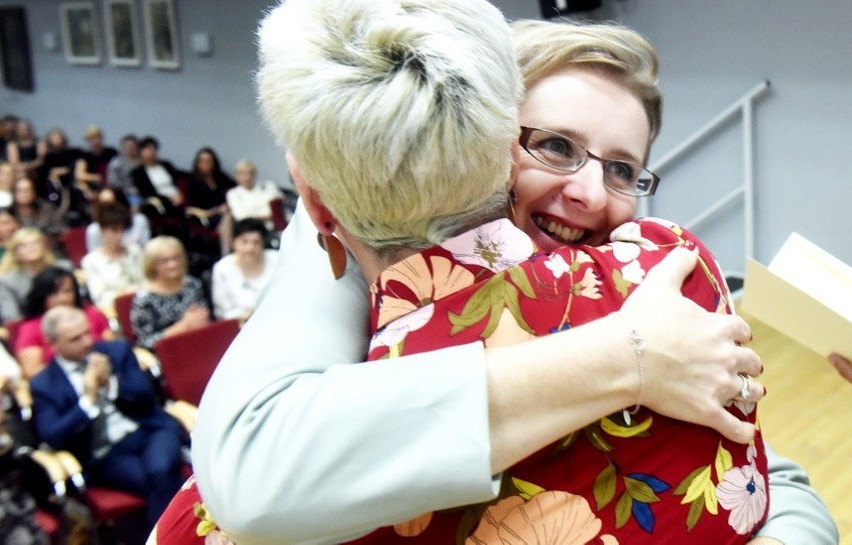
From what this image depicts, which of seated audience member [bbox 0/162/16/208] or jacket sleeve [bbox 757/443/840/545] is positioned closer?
jacket sleeve [bbox 757/443/840/545]

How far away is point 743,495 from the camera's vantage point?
0.85 metres

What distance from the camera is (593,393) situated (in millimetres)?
770

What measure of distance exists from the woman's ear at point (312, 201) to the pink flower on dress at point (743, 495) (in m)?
0.46

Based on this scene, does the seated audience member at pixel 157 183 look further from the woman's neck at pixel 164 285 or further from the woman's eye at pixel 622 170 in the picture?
the woman's eye at pixel 622 170

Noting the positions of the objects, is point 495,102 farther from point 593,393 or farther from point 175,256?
point 175,256

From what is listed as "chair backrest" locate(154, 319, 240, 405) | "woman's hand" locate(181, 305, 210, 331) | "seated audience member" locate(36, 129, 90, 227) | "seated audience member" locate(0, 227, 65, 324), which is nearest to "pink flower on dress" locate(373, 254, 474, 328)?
"chair backrest" locate(154, 319, 240, 405)

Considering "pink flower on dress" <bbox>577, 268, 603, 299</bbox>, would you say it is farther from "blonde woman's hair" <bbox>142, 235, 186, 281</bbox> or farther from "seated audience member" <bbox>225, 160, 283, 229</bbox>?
"seated audience member" <bbox>225, 160, 283, 229</bbox>

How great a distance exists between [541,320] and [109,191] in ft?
25.1

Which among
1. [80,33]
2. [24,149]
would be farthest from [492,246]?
[80,33]

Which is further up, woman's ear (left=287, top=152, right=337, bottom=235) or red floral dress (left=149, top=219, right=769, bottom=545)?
woman's ear (left=287, top=152, right=337, bottom=235)

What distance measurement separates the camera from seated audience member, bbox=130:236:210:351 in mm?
5000

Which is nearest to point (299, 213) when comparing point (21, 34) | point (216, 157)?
point (216, 157)

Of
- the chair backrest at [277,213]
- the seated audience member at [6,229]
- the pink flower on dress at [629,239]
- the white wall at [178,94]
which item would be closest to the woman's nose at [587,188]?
the pink flower on dress at [629,239]

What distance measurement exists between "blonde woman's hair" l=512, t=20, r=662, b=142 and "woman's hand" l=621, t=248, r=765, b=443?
12.7 inches
